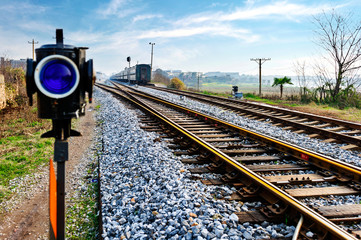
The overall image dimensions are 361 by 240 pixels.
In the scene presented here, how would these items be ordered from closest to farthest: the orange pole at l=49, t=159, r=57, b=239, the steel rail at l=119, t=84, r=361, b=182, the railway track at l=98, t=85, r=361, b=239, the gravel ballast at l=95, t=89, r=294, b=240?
the orange pole at l=49, t=159, r=57, b=239 → the gravel ballast at l=95, t=89, r=294, b=240 → the railway track at l=98, t=85, r=361, b=239 → the steel rail at l=119, t=84, r=361, b=182

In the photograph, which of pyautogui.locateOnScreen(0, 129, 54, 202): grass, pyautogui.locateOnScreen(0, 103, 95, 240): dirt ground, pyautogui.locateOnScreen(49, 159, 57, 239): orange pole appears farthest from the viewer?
pyautogui.locateOnScreen(0, 129, 54, 202): grass

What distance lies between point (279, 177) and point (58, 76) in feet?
10.5

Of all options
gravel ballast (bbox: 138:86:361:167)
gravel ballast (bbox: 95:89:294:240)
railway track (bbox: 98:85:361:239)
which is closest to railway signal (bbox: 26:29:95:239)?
gravel ballast (bbox: 95:89:294:240)

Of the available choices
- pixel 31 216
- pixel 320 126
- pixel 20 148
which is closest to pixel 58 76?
pixel 31 216

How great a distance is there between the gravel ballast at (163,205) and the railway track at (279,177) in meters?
0.18

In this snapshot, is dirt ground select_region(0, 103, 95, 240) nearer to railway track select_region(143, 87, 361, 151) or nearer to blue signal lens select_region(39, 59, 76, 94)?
blue signal lens select_region(39, 59, 76, 94)

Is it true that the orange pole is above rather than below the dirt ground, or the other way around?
above

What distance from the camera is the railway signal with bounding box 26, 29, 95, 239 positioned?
5.51 feet

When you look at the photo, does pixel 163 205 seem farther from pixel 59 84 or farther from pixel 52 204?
pixel 59 84

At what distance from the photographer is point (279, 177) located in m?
3.76

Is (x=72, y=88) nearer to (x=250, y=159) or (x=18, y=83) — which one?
(x=250, y=159)

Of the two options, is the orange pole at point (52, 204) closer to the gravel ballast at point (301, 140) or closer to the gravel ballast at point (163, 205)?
the gravel ballast at point (163, 205)

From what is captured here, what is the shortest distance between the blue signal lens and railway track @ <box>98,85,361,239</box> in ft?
7.00

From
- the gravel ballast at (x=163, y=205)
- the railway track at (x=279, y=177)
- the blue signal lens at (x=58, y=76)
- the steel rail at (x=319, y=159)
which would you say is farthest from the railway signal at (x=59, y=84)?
the steel rail at (x=319, y=159)
